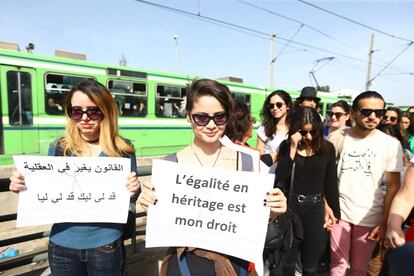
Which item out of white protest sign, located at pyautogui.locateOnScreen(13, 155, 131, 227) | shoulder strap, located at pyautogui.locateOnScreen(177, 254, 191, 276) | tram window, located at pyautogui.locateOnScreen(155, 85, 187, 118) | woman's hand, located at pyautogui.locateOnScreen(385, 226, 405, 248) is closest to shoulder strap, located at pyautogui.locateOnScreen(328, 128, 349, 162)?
woman's hand, located at pyautogui.locateOnScreen(385, 226, 405, 248)

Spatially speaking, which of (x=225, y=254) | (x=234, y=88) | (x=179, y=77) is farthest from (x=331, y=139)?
(x=234, y=88)

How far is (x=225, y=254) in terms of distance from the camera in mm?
1556

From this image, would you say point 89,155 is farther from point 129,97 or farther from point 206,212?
point 129,97

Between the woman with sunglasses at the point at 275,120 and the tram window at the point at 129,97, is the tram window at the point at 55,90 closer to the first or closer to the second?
the tram window at the point at 129,97

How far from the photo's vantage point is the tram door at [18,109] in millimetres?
7242

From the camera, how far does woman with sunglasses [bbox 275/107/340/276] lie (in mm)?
2459

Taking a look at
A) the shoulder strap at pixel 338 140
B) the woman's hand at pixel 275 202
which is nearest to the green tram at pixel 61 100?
the shoulder strap at pixel 338 140

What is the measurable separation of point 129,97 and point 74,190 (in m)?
7.82

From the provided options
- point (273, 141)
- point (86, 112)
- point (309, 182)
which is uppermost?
point (86, 112)

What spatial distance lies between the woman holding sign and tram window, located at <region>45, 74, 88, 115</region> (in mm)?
7284

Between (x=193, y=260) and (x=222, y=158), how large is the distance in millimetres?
567

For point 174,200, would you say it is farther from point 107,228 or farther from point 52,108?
point 52,108

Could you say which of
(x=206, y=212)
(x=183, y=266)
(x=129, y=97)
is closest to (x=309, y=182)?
(x=206, y=212)

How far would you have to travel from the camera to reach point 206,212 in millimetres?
1550
